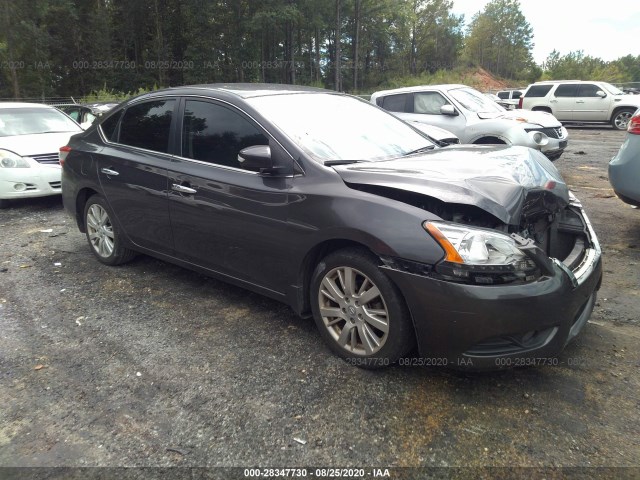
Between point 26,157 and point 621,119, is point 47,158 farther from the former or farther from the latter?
point 621,119

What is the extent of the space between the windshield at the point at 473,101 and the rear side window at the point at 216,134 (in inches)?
255

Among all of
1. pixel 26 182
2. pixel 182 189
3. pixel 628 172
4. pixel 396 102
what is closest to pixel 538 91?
pixel 396 102

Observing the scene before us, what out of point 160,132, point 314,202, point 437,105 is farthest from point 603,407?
point 437,105

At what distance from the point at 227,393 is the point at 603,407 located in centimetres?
198

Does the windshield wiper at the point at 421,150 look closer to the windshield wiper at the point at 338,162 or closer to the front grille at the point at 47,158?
the windshield wiper at the point at 338,162

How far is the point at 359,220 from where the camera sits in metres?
2.72

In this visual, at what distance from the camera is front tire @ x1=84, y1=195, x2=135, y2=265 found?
454cm

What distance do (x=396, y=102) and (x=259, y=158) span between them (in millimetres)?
7280

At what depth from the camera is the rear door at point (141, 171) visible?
393 centimetres

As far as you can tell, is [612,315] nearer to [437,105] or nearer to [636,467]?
[636,467]

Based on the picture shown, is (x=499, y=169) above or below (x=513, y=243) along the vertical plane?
above

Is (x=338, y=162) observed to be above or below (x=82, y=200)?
above

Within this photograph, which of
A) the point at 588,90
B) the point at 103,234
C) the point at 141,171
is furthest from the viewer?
the point at 588,90

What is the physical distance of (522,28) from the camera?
245 feet
